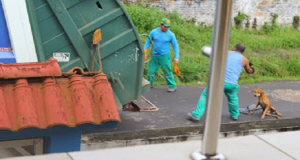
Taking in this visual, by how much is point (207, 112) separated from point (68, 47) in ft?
13.1

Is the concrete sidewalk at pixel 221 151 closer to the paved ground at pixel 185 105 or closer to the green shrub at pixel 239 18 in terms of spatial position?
the paved ground at pixel 185 105

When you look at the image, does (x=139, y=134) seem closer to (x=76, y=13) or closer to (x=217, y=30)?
(x=76, y=13)

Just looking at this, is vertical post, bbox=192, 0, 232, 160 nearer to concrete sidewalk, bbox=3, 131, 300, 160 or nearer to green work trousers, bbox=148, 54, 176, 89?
concrete sidewalk, bbox=3, 131, 300, 160

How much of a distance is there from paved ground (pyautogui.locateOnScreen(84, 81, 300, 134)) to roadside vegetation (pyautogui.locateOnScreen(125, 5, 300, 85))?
0.44 metres

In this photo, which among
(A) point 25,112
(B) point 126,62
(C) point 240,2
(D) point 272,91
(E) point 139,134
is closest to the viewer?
(A) point 25,112

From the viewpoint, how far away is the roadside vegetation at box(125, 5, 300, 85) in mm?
9680

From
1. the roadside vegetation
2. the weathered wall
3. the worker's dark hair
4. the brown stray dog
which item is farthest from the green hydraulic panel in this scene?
the weathered wall

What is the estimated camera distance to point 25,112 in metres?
3.25

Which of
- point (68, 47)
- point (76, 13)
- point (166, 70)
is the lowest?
point (166, 70)

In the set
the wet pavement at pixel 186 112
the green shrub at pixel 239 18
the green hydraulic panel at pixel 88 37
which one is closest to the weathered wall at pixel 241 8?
the green shrub at pixel 239 18

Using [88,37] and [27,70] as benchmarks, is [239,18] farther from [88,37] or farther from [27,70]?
[27,70]

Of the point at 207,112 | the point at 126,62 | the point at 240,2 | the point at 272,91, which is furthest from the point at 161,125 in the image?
the point at 240,2

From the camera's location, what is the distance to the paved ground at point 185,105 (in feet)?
22.3

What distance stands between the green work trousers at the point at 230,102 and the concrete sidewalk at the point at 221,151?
4.38m
